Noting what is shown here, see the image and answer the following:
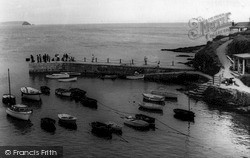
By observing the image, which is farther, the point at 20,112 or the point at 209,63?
the point at 209,63

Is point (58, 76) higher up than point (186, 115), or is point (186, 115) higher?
point (58, 76)

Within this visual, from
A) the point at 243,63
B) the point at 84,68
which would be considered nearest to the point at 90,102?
the point at 243,63

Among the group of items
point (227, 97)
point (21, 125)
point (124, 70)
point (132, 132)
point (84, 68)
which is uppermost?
point (84, 68)

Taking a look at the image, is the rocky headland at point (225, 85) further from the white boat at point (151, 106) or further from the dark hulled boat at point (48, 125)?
the dark hulled boat at point (48, 125)

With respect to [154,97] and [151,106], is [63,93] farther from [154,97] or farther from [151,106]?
[151,106]

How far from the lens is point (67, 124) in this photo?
45.6 metres

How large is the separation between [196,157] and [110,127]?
469 inches

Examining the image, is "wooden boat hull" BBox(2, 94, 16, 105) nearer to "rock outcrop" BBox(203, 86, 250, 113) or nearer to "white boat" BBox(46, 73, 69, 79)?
"white boat" BBox(46, 73, 69, 79)

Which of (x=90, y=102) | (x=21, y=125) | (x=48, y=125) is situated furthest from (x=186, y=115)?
(x=21, y=125)

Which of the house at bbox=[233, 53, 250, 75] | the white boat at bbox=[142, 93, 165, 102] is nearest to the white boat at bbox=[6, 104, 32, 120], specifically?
the white boat at bbox=[142, 93, 165, 102]

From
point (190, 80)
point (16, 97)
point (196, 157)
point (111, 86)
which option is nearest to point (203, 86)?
point (190, 80)

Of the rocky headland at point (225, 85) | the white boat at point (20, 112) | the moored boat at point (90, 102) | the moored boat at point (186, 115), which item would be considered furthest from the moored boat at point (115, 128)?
the rocky headland at point (225, 85)

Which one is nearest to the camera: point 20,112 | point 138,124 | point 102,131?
point 102,131

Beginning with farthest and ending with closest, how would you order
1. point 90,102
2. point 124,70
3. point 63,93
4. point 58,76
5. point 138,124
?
point 124,70 → point 58,76 → point 63,93 → point 90,102 → point 138,124
